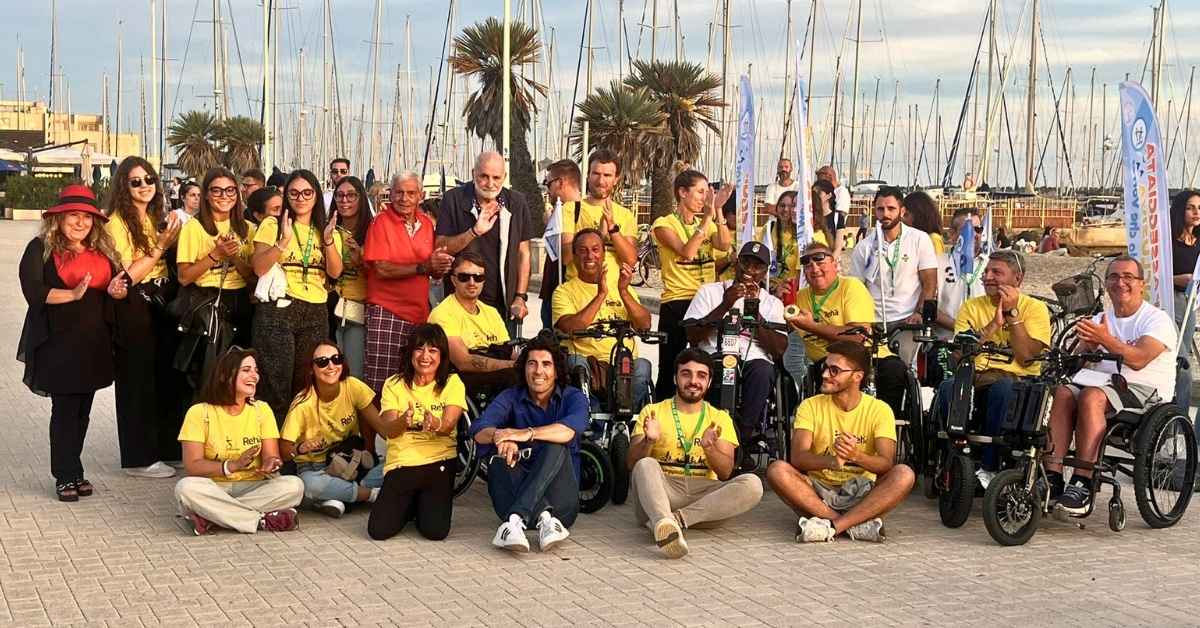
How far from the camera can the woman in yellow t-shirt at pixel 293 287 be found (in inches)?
366

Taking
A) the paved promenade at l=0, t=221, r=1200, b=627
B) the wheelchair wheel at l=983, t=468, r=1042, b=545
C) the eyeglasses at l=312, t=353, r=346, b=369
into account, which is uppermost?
the eyeglasses at l=312, t=353, r=346, b=369

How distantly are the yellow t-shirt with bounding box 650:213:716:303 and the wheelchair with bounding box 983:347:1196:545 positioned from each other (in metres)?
2.57

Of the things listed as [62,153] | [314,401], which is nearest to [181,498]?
[314,401]

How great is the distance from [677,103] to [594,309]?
32.6 m

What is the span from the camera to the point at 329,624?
6086 millimetres

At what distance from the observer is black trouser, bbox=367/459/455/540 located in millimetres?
7820

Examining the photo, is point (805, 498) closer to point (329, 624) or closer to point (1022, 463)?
point (1022, 463)

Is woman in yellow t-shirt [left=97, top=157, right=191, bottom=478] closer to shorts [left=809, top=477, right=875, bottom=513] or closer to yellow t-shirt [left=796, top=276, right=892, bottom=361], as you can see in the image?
yellow t-shirt [left=796, top=276, right=892, bottom=361]

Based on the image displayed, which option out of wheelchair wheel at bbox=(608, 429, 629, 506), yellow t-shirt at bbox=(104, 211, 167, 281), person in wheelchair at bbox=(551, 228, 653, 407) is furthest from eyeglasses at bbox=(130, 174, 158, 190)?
wheelchair wheel at bbox=(608, 429, 629, 506)

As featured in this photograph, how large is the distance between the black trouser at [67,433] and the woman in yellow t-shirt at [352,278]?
1783 millimetres

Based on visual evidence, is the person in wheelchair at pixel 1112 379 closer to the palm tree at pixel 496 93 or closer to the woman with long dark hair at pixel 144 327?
the woman with long dark hair at pixel 144 327

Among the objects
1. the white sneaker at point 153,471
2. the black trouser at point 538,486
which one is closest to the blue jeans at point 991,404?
the black trouser at point 538,486

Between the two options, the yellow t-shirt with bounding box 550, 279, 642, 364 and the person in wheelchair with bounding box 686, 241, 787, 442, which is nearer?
the person in wheelchair with bounding box 686, 241, 787, 442

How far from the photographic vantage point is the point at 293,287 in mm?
9367
